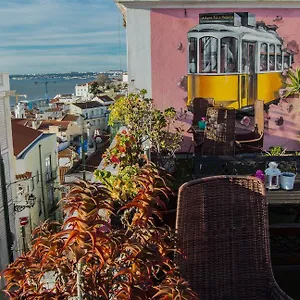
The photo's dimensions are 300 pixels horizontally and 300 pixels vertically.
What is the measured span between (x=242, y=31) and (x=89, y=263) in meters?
6.45

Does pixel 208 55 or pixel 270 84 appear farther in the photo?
pixel 270 84

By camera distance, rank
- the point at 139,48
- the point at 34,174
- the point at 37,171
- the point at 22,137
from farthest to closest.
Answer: the point at 22,137, the point at 37,171, the point at 34,174, the point at 139,48

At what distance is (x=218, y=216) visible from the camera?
8.20ft

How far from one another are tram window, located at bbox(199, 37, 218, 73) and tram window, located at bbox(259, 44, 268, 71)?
2.55 ft

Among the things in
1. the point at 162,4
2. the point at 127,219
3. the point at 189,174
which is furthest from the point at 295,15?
the point at 127,219

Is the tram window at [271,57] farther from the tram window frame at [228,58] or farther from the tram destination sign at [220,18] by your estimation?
the tram destination sign at [220,18]

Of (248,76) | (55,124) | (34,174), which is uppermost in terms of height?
(248,76)

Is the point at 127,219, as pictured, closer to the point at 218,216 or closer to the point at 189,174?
the point at 218,216

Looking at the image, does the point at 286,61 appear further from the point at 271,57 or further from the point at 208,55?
the point at 208,55

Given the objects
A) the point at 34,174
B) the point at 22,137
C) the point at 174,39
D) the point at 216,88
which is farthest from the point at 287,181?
the point at 22,137

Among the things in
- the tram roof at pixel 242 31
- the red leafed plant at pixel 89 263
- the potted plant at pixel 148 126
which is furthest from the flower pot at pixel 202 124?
the red leafed plant at pixel 89 263

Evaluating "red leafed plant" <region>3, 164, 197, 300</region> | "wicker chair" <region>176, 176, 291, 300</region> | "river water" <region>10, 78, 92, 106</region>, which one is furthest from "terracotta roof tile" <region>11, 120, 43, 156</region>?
"river water" <region>10, 78, 92, 106</region>

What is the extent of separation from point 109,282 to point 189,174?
3.42 meters

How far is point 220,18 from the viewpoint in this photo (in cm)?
690
